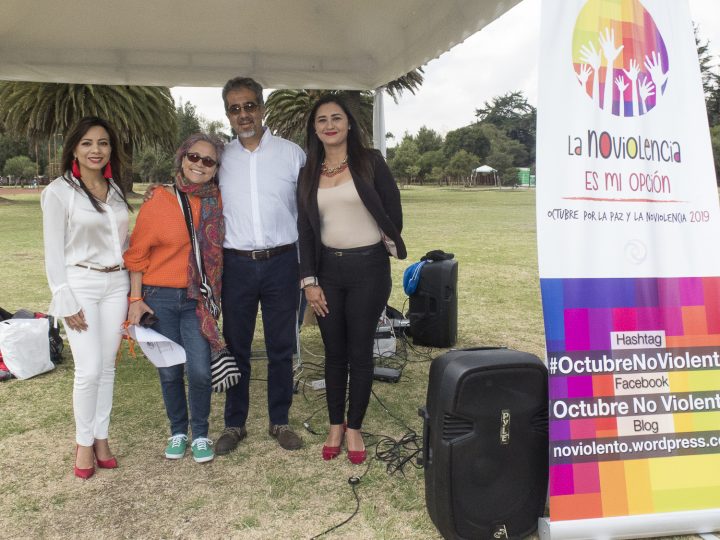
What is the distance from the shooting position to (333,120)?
2961 mm

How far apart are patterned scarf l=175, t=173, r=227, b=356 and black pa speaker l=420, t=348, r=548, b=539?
1.25 metres

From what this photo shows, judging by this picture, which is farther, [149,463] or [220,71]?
[220,71]

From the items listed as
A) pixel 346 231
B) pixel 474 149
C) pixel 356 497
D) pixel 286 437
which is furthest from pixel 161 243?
pixel 474 149

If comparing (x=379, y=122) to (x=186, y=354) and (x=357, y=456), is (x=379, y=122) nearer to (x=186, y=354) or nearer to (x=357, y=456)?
(x=186, y=354)

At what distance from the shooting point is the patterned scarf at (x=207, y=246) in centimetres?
297

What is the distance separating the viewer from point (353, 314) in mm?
3045

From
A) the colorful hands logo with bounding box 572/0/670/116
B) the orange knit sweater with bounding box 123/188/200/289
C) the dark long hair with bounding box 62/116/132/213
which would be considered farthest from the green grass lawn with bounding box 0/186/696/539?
the colorful hands logo with bounding box 572/0/670/116

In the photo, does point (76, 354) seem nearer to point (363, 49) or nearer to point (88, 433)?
point (88, 433)

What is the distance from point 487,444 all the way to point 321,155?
1668mm

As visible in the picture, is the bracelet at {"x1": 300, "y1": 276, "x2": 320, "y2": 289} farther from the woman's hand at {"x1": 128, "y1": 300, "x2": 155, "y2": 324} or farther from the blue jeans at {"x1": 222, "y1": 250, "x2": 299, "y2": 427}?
the woman's hand at {"x1": 128, "y1": 300, "x2": 155, "y2": 324}

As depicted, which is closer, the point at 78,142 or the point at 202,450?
the point at 78,142

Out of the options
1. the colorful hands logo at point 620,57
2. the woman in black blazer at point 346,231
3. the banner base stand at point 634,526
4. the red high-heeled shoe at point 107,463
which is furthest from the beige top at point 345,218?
the red high-heeled shoe at point 107,463

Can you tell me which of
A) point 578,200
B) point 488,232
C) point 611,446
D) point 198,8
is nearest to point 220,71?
point 198,8

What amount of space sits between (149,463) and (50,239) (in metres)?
1.34
